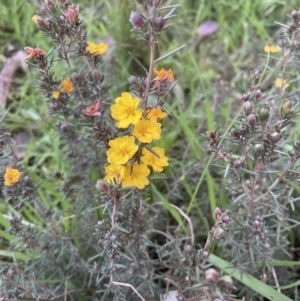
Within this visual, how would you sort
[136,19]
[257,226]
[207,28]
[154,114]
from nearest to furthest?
[136,19] → [154,114] → [257,226] → [207,28]

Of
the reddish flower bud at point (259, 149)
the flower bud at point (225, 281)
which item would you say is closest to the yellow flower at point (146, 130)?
the reddish flower bud at point (259, 149)

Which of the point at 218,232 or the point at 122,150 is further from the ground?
the point at 122,150

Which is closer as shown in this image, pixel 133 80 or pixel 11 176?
pixel 133 80

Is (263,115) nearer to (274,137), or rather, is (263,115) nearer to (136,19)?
(274,137)

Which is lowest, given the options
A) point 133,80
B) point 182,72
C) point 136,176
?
point 182,72

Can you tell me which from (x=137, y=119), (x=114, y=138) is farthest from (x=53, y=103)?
(x=137, y=119)

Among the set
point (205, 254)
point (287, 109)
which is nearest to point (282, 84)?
point (287, 109)
